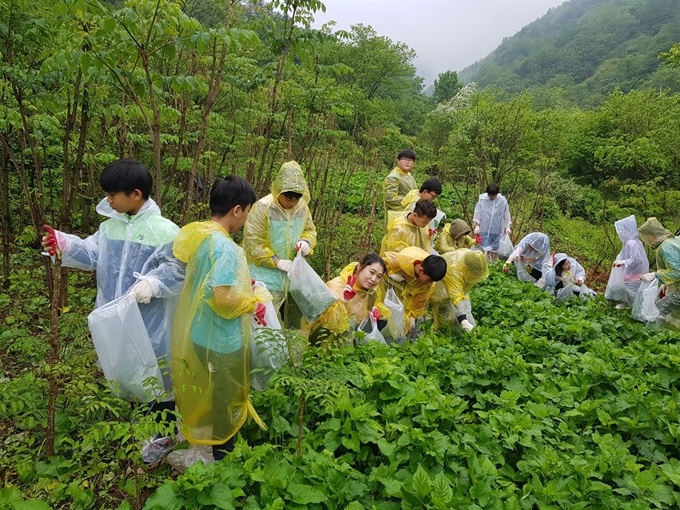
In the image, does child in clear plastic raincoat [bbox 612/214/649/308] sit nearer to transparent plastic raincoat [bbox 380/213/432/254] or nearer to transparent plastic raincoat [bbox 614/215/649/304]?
transparent plastic raincoat [bbox 614/215/649/304]

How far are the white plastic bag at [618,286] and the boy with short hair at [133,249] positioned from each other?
6.30m

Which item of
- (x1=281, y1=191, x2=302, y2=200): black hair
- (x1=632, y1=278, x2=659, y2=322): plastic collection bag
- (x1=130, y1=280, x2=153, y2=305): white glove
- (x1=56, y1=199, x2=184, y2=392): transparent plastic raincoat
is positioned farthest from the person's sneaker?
(x1=632, y1=278, x2=659, y2=322): plastic collection bag

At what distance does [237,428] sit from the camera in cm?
251

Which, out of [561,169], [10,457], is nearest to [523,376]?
[10,457]

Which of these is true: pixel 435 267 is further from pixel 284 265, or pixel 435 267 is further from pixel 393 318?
pixel 284 265

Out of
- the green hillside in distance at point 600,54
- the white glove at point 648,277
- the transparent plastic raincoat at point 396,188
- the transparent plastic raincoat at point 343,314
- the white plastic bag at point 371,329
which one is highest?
the green hillside in distance at point 600,54

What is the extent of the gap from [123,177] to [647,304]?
626 centimetres

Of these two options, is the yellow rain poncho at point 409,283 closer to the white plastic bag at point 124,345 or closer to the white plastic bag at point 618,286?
the white plastic bag at point 124,345

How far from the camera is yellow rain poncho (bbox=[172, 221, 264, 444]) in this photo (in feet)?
7.65

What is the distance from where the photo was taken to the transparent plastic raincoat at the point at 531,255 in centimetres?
693

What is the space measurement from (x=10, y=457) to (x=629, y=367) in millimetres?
5049

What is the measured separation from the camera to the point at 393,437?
8.23 ft

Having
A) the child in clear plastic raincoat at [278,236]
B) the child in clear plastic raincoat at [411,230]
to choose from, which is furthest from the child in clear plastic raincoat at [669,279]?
the child in clear plastic raincoat at [278,236]

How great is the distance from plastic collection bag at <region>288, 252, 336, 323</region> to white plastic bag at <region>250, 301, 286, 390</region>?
69 centimetres
